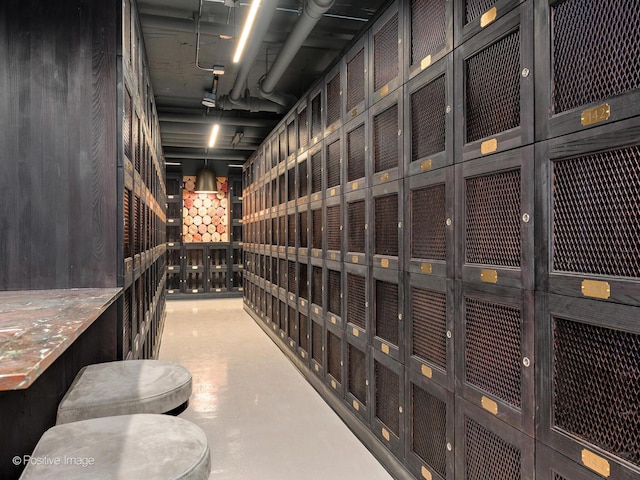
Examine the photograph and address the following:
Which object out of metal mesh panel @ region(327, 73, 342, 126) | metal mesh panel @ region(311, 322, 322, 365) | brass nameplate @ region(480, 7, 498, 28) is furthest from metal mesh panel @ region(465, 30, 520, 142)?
metal mesh panel @ region(311, 322, 322, 365)

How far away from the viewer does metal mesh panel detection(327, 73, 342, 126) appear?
160 inches

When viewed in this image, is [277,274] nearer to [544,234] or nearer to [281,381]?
[281,381]

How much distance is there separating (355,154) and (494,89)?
1.70m

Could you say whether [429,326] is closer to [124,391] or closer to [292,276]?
[124,391]

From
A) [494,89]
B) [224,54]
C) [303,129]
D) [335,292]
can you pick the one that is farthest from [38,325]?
[224,54]

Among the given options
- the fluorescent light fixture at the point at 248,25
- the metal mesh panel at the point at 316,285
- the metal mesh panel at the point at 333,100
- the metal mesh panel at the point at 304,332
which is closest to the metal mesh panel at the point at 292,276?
the metal mesh panel at the point at 304,332

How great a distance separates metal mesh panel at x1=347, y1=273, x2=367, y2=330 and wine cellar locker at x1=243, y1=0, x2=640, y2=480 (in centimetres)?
2

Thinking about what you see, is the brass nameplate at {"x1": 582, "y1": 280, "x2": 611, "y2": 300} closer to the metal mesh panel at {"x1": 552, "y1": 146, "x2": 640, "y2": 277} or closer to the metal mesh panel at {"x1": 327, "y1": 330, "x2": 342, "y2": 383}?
the metal mesh panel at {"x1": 552, "y1": 146, "x2": 640, "y2": 277}

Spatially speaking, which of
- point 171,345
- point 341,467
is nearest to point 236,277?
point 171,345

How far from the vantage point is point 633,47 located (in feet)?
4.73

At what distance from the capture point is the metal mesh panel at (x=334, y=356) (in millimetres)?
4086

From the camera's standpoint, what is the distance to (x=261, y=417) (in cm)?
398

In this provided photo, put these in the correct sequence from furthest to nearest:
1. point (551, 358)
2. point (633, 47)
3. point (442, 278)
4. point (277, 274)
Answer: point (277, 274), point (442, 278), point (551, 358), point (633, 47)

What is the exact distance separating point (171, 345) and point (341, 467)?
428 centimetres
